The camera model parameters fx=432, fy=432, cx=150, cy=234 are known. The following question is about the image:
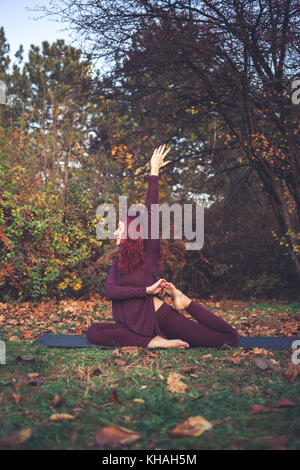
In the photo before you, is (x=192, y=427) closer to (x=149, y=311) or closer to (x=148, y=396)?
(x=148, y=396)

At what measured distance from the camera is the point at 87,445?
209 centimetres

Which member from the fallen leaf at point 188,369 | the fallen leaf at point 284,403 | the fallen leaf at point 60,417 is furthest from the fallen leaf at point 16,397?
the fallen leaf at point 284,403

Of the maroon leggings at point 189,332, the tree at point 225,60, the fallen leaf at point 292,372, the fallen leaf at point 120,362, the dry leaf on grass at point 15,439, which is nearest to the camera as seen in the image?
the dry leaf on grass at point 15,439

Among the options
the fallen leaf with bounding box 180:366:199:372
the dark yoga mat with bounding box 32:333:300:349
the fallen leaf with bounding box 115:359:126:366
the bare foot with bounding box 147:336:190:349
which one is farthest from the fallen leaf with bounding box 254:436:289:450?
the dark yoga mat with bounding box 32:333:300:349

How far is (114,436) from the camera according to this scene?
7.06 feet

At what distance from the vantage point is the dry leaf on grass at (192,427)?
7.23 feet

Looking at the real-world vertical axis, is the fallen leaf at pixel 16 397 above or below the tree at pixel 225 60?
below

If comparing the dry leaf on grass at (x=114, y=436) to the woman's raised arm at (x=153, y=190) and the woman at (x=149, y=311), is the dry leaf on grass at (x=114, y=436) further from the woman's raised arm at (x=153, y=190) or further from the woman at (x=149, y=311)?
the woman's raised arm at (x=153, y=190)

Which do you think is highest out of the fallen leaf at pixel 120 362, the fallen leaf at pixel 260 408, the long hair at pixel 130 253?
the long hair at pixel 130 253

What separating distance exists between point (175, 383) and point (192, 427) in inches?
30.4

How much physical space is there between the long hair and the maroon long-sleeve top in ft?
0.20

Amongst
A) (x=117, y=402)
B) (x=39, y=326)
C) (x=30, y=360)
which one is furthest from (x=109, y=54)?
(x=117, y=402)

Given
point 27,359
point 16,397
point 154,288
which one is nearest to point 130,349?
point 154,288
